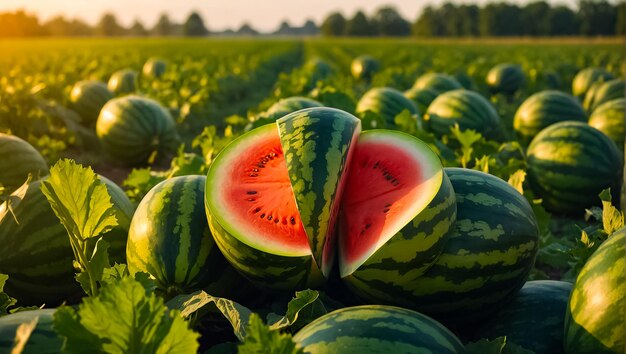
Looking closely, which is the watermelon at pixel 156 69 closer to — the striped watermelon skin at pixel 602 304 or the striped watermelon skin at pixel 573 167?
the striped watermelon skin at pixel 573 167

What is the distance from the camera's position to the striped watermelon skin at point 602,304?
155 centimetres

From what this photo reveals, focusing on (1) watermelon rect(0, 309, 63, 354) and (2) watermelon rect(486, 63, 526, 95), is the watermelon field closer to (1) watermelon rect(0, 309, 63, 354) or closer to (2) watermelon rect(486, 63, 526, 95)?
(1) watermelon rect(0, 309, 63, 354)

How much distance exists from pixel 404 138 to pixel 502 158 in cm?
256

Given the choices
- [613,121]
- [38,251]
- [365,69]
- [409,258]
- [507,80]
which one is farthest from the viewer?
[365,69]

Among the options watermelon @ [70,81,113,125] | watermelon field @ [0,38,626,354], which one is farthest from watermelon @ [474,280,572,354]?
watermelon @ [70,81,113,125]

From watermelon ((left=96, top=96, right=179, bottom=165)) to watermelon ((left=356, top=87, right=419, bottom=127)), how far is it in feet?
7.18

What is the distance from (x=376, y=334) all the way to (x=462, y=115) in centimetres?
439

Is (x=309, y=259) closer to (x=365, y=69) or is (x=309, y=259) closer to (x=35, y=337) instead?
(x=35, y=337)

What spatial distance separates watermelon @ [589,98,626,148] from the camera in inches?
202

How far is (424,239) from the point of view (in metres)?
1.73

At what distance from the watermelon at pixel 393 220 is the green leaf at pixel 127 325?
27.8 inches

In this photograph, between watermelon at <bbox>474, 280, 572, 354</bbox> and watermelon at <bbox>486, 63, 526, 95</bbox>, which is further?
watermelon at <bbox>486, 63, 526, 95</bbox>

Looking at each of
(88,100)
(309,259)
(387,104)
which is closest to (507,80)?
(387,104)

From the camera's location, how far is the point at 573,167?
4164 millimetres
